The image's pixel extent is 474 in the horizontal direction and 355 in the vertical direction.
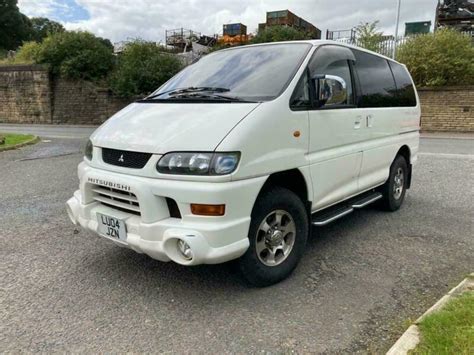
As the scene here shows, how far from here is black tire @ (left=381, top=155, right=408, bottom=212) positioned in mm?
5113

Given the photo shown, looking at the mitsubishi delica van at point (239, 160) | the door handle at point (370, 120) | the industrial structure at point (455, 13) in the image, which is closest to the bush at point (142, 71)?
the door handle at point (370, 120)

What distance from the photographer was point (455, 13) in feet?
104

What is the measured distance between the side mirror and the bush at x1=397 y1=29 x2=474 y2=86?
52.2 ft

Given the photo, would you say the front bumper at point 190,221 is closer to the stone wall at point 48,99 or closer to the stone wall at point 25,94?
the stone wall at point 48,99

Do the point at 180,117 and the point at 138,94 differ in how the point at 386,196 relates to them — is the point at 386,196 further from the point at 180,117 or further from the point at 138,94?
the point at 138,94

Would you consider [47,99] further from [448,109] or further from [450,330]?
[450,330]

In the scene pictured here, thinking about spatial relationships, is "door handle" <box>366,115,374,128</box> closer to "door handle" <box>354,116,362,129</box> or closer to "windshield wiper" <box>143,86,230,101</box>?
"door handle" <box>354,116,362,129</box>

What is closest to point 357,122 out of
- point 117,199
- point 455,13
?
point 117,199

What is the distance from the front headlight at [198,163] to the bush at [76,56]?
24985mm

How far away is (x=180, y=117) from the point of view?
9.95 feet

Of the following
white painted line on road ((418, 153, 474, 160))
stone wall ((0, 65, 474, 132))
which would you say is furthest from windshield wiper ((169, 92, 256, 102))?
stone wall ((0, 65, 474, 132))

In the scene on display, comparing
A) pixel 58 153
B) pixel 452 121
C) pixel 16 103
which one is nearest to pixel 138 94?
pixel 16 103

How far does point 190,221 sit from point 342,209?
193 cm

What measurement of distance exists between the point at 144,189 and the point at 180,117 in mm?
635
